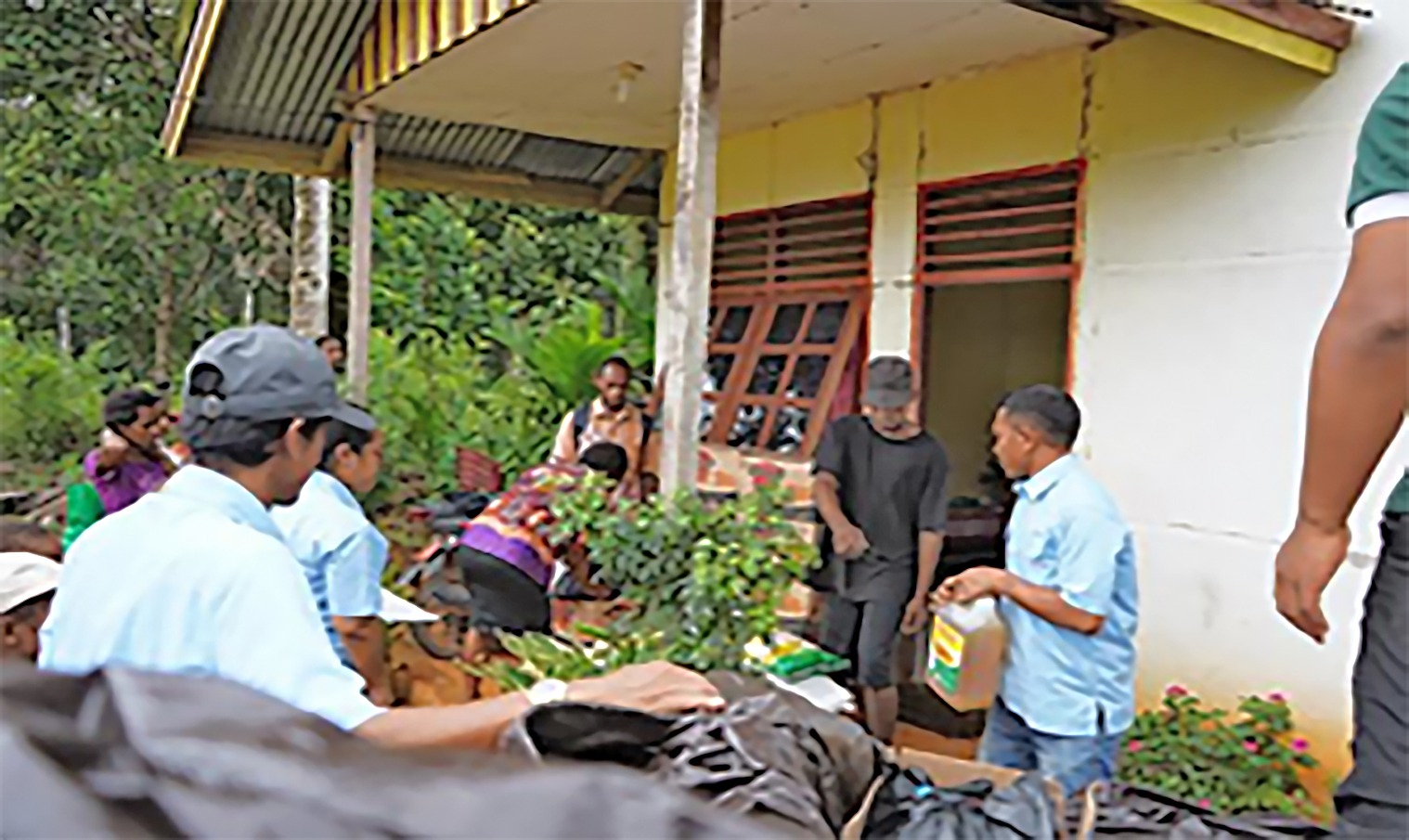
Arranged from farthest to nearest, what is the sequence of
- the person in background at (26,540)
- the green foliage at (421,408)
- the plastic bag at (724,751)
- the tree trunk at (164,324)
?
the tree trunk at (164,324) < the green foliage at (421,408) < the person in background at (26,540) < the plastic bag at (724,751)

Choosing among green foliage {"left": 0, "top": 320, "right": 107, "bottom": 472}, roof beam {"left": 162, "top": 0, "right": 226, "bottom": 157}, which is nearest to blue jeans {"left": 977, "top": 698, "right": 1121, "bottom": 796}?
roof beam {"left": 162, "top": 0, "right": 226, "bottom": 157}

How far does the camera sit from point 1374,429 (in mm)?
1683

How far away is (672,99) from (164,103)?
8.34 metres

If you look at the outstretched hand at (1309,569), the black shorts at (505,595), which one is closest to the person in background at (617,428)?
the black shorts at (505,595)

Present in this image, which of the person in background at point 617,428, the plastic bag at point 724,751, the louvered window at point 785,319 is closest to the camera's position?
the plastic bag at point 724,751

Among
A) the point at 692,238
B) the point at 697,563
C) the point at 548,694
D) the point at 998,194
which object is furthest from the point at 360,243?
the point at 548,694

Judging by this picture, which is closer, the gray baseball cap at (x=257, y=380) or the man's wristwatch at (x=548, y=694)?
the man's wristwatch at (x=548, y=694)

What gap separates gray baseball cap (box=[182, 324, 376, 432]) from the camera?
6.31 ft

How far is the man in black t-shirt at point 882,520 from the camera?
16.1ft

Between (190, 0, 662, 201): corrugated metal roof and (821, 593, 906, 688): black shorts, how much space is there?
437 centimetres

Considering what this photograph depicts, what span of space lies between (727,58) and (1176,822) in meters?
4.63

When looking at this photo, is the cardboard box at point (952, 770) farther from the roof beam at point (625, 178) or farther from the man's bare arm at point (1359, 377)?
the roof beam at point (625, 178)

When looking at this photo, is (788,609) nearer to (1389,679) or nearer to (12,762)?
(1389,679)

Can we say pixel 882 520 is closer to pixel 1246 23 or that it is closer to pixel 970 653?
pixel 970 653
